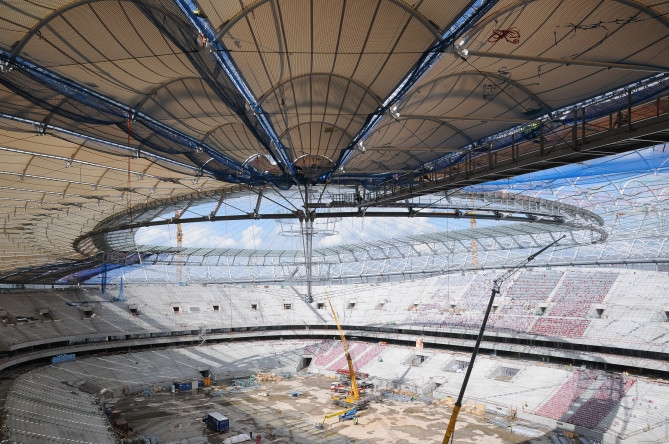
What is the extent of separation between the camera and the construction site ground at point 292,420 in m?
Answer: 33.7

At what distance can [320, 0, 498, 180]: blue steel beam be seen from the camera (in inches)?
404

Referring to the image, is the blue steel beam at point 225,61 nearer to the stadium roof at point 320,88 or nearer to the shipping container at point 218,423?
the stadium roof at point 320,88

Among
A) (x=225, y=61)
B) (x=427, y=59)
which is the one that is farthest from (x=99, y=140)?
(x=427, y=59)

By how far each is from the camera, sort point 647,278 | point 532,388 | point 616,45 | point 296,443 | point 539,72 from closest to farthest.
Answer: point 616,45 < point 539,72 < point 296,443 < point 532,388 < point 647,278

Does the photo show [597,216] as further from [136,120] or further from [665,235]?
[136,120]

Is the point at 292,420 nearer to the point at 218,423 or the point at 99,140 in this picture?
the point at 218,423

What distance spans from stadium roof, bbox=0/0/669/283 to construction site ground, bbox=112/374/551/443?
1874 cm

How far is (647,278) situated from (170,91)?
51.1m

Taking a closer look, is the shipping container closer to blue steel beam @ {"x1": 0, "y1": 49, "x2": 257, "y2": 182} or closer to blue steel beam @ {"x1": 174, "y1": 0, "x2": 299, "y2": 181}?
blue steel beam @ {"x1": 0, "y1": 49, "x2": 257, "y2": 182}

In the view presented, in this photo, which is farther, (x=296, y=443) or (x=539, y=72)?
(x=296, y=443)

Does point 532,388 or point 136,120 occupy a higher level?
point 136,120

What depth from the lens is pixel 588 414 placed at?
3550cm

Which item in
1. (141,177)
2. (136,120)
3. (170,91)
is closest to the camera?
(170,91)

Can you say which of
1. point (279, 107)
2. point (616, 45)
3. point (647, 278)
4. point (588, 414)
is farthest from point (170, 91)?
point (647, 278)
